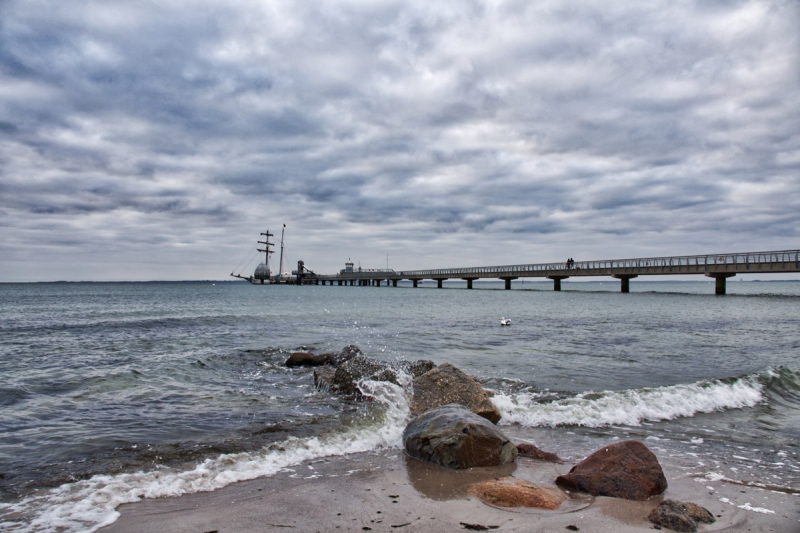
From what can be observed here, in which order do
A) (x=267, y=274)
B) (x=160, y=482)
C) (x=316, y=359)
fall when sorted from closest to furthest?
(x=160, y=482) < (x=316, y=359) < (x=267, y=274)

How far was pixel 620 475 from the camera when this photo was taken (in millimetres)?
5355

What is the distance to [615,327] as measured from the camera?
25281mm

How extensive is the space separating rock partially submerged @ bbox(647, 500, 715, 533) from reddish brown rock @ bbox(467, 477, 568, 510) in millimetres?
924

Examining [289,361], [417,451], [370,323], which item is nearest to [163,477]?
[417,451]

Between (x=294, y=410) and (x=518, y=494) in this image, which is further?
(x=294, y=410)

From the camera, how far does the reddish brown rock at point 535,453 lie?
6.54m

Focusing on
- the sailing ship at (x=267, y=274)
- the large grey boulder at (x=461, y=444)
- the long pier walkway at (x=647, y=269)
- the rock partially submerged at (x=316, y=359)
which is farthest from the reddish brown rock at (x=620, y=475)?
the sailing ship at (x=267, y=274)

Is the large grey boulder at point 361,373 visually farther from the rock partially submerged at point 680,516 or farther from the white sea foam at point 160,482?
the rock partially submerged at point 680,516

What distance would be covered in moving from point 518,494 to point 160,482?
13.9 ft

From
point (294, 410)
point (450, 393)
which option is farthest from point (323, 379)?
point (450, 393)

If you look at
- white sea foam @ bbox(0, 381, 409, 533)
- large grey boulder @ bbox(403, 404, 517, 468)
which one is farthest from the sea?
large grey boulder @ bbox(403, 404, 517, 468)

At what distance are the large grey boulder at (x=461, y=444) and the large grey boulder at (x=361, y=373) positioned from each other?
3.82 m

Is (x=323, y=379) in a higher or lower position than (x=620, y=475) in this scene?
lower

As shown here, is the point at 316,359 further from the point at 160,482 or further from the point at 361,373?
the point at 160,482
